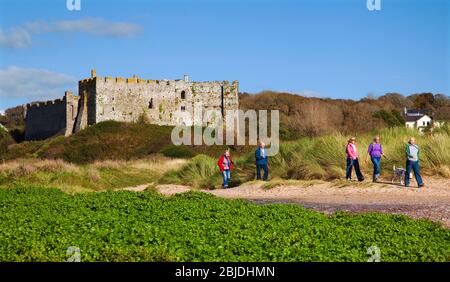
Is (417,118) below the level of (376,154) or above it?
above

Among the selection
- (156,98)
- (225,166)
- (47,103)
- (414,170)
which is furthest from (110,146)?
(414,170)

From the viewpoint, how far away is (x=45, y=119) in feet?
233

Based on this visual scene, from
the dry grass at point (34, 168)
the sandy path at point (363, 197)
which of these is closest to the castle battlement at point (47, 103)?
the dry grass at point (34, 168)

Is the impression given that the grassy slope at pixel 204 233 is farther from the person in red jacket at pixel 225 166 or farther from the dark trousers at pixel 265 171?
the person in red jacket at pixel 225 166

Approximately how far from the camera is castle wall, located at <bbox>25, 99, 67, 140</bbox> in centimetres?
6750

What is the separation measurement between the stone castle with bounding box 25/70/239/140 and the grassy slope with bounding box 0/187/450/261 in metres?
50.2

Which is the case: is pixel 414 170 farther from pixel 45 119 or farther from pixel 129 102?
pixel 45 119

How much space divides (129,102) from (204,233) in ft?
184

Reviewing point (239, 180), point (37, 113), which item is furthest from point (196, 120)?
point (239, 180)

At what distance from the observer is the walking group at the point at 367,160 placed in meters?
20.1

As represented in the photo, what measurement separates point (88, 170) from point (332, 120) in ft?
79.2

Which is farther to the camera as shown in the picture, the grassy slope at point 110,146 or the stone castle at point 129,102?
the stone castle at point 129,102

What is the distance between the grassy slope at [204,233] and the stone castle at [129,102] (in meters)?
50.2

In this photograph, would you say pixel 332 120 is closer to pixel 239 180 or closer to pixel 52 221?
pixel 239 180
